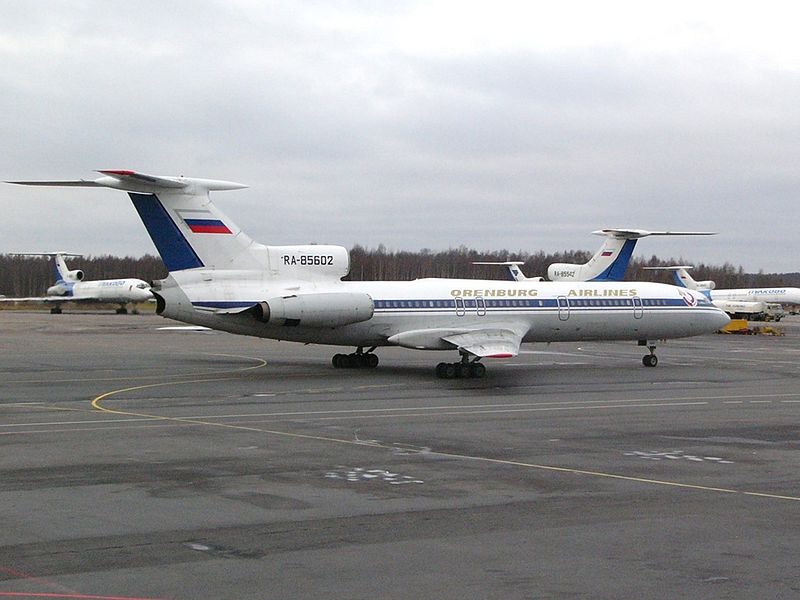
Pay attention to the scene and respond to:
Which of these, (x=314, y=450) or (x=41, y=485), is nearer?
(x=41, y=485)

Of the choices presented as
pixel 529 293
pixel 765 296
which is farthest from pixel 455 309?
pixel 765 296

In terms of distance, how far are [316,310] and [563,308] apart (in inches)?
375

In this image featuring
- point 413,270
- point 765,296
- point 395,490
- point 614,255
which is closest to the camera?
point 395,490

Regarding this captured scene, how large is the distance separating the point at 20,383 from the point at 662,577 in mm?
23708

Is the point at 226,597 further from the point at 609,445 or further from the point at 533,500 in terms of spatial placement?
the point at 609,445

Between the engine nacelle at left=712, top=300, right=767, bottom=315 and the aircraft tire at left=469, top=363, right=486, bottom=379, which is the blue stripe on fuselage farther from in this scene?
the engine nacelle at left=712, top=300, right=767, bottom=315

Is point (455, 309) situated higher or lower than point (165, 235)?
lower

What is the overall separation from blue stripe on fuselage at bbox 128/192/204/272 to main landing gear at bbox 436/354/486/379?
27.1 feet

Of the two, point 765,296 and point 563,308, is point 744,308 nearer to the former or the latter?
point 765,296

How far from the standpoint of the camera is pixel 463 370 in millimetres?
31953

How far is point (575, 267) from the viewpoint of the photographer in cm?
6738

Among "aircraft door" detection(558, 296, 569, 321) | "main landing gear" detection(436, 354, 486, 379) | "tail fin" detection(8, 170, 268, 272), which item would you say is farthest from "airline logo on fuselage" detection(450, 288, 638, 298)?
"tail fin" detection(8, 170, 268, 272)

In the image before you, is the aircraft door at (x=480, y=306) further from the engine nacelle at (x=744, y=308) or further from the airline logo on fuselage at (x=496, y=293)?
the engine nacelle at (x=744, y=308)

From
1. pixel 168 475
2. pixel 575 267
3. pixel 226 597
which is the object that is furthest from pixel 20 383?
pixel 575 267
